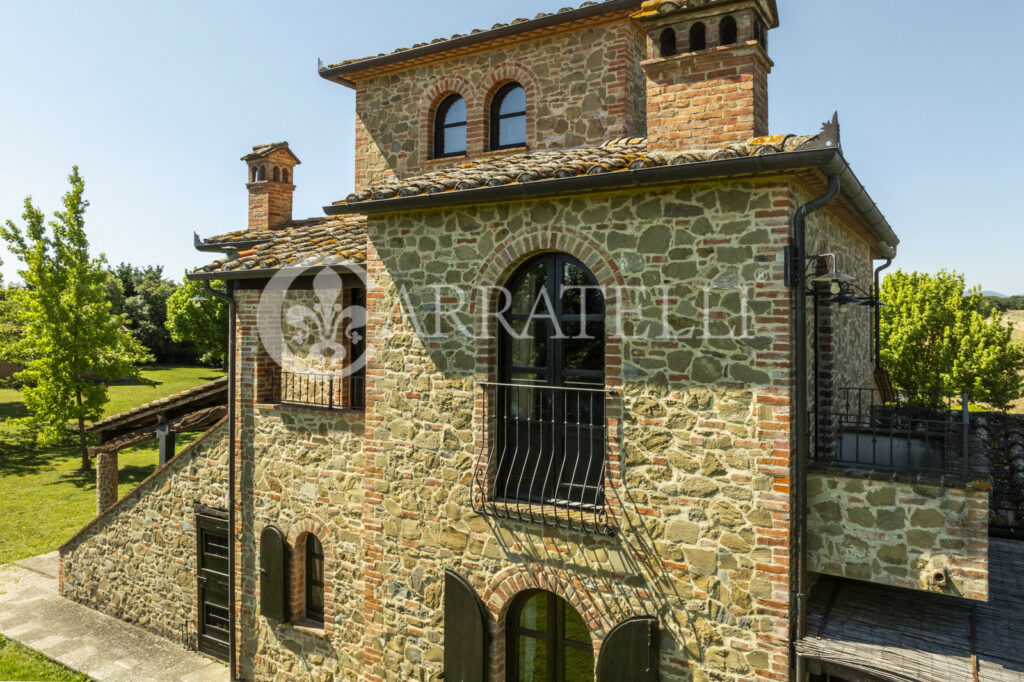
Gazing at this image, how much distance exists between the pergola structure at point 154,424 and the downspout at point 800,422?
1024cm

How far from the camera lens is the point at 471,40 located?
1055cm

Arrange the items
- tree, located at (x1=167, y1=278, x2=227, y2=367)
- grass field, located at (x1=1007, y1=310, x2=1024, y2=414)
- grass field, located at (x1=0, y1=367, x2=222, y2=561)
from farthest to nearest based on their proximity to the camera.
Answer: tree, located at (x1=167, y1=278, x2=227, y2=367)
grass field, located at (x1=1007, y1=310, x2=1024, y2=414)
grass field, located at (x1=0, y1=367, x2=222, y2=561)

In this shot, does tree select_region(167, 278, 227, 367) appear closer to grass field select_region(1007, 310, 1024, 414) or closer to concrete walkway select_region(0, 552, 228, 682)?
concrete walkway select_region(0, 552, 228, 682)

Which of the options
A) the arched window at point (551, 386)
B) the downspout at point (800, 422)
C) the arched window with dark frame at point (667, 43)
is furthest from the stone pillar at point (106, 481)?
the downspout at point (800, 422)

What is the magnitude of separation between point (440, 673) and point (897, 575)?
481 centimetres

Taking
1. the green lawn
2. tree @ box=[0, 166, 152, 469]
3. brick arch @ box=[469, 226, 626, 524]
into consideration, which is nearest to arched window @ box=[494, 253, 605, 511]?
brick arch @ box=[469, 226, 626, 524]

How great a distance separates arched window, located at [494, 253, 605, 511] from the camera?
265 inches

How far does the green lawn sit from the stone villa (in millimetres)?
2964

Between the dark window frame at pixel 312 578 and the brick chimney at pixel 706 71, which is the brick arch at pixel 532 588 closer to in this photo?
the dark window frame at pixel 312 578

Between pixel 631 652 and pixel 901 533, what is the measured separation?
105 inches

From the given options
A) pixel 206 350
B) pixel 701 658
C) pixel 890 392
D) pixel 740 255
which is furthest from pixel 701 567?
pixel 206 350

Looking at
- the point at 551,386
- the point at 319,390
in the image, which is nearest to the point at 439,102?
the point at 319,390

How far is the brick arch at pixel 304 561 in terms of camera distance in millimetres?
8898

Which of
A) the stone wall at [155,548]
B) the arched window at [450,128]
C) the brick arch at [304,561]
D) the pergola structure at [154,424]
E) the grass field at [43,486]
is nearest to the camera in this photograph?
the brick arch at [304,561]
